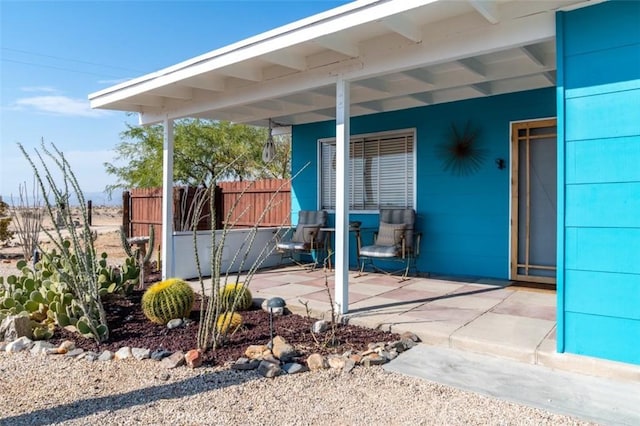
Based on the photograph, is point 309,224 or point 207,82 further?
point 309,224

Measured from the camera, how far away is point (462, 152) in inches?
227

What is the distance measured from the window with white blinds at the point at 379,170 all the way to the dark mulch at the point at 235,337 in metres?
2.94

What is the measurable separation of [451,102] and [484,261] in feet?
7.23

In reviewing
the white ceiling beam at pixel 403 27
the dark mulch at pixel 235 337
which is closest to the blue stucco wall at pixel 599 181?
the white ceiling beam at pixel 403 27

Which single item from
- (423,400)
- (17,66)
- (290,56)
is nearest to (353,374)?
(423,400)

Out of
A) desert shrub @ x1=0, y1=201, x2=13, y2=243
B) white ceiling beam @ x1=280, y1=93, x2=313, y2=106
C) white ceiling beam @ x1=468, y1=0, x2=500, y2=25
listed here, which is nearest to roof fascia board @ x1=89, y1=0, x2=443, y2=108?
white ceiling beam @ x1=468, y1=0, x2=500, y2=25

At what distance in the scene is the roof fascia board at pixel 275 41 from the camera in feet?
10.2

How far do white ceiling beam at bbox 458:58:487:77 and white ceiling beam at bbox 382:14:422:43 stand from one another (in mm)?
794

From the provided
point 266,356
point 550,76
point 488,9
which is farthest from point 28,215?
point 550,76

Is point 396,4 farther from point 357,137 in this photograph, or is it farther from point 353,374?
point 357,137

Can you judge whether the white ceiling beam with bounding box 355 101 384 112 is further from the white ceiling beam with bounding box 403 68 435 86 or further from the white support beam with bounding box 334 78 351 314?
the white support beam with bounding box 334 78 351 314

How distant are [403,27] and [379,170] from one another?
3421 mm

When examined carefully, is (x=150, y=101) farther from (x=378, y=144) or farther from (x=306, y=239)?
(x=378, y=144)

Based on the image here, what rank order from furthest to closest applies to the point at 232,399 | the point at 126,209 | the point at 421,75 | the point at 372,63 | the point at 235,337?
1. the point at 126,209
2. the point at 421,75
3. the point at 372,63
4. the point at 235,337
5. the point at 232,399
